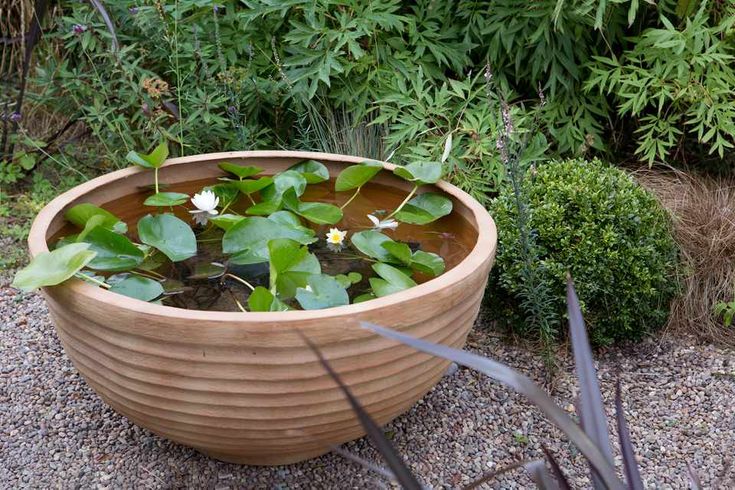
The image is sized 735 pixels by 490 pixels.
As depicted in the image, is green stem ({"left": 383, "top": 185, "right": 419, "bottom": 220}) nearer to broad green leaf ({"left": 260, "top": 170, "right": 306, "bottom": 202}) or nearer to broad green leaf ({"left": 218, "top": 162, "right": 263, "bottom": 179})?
broad green leaf ({"left": 260, "top": 170, "right": 306, "bottom": 202})

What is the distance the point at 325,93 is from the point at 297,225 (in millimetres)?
1351

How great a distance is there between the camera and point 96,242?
1824mm

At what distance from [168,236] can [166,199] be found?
209mm

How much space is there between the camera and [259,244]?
1896 mm

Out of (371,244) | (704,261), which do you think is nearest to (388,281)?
(371,244)

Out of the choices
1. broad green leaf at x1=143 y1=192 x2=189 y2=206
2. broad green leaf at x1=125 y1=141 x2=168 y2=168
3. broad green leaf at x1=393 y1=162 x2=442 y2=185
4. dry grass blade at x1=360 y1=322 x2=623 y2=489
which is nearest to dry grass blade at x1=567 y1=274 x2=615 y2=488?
dry grass blade at x1=360 y1=322 x2=623 y2=489

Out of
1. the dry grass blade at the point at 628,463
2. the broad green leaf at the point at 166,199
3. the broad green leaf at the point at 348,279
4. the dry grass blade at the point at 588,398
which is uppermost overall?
the dry grass blade at the point at 588,398

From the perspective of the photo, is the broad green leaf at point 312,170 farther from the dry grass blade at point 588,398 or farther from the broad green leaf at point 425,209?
the dry grass blade at point 588,398

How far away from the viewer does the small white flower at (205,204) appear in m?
2.08

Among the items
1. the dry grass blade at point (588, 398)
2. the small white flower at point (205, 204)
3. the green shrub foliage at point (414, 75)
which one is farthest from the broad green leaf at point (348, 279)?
the green shrub foliage at point (414, 75)

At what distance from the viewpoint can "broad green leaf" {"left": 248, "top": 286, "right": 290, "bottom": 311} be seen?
163 cm

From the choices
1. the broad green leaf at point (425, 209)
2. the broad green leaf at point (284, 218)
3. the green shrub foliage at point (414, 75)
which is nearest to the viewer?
the broad green leaf at point (284, 218)

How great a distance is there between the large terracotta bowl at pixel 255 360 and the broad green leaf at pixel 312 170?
2.21 feet

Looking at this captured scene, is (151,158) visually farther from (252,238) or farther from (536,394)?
(536,394)
